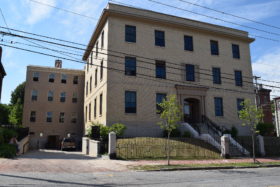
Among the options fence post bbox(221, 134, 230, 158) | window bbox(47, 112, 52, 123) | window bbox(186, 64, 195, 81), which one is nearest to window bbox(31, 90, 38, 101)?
window bbox(47, 112, 52, 123)

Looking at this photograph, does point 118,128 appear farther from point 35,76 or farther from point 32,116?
point 35,76

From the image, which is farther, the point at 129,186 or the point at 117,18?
the point at 117,18

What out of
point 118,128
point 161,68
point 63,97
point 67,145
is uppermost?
point 161,68

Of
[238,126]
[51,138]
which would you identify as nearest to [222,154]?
[238,126]

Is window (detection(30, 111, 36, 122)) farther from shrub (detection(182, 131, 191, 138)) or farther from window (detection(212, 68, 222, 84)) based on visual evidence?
window (detection(212, 68, 222, 84))

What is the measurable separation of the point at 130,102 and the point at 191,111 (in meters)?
7.91

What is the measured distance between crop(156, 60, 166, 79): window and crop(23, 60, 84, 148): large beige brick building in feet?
59.6

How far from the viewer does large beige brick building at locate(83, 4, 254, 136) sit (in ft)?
78.3

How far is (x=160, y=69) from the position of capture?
25.9 m

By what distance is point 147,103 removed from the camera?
24422mm

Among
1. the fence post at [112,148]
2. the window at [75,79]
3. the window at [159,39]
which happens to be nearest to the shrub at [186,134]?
the fence post at [112,148]

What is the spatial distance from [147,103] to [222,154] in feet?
28.5

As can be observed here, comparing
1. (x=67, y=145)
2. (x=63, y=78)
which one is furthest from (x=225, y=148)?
(x=63, y=78)

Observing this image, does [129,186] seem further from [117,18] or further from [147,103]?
[117,18]
